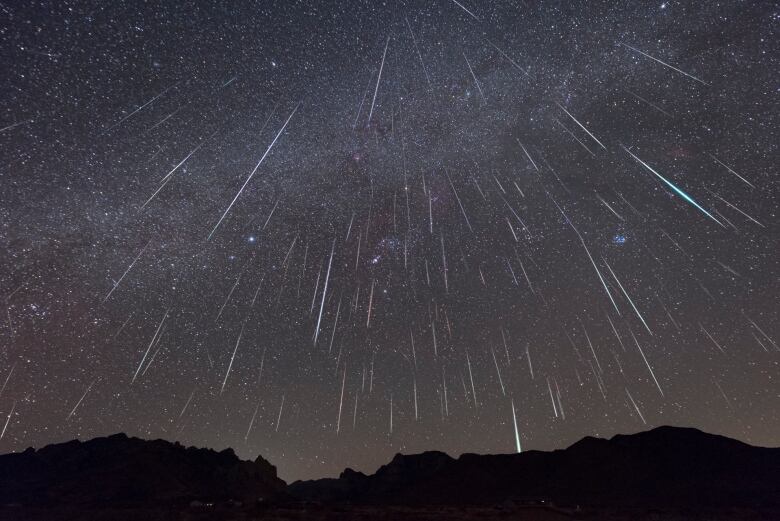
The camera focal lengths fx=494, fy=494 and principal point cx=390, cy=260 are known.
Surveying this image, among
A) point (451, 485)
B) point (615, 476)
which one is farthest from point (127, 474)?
point (615, 476)

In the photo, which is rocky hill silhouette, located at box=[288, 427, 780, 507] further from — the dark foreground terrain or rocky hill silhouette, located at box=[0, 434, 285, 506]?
rocky hill silhouette, located at box=[0, 434, 285, 506]

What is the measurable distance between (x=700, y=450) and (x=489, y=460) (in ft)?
177

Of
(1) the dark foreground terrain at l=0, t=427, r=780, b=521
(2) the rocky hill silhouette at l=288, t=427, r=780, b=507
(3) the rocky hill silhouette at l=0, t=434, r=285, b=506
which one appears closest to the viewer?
Result: (1) the dark foreground terrain at l=0, t=427, r=780, b=521

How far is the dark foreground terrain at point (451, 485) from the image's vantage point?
65.6m

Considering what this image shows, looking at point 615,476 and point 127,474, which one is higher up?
point 615,476

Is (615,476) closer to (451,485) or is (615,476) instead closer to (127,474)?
(451,485)

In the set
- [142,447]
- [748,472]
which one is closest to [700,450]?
[748,472]

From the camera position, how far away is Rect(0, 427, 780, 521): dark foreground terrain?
2581 inches

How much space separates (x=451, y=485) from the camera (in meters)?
132

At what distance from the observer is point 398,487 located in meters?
150

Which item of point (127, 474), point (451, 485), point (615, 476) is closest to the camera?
point (127, 474)

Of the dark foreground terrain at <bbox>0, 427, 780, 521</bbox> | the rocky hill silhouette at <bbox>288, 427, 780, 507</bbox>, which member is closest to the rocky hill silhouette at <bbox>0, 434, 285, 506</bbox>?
the dark foreground terrain at <bbox>0, 427, 780, 521</bbox>

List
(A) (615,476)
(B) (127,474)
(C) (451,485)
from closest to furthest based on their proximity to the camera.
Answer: (B) (127,474), (A) (615,476), (C) (451,485)

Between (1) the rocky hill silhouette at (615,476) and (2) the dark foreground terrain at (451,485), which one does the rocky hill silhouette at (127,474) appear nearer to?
(2) the dark foreground terrain at (451,485)
